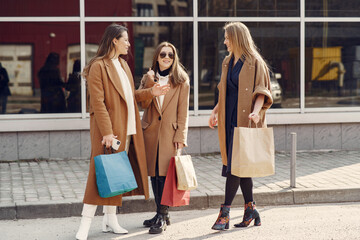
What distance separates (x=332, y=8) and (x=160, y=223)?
21.9 ft

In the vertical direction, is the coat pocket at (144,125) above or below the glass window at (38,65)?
below

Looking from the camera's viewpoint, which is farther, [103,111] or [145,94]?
[145,94]

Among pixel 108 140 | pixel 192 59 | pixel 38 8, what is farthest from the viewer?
pixel 192 59

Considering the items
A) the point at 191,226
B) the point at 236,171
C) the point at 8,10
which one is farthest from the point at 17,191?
the point at 8,10

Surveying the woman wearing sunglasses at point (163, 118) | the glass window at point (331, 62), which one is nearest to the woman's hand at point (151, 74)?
the woman wearing sunglasses at point (163, 118)

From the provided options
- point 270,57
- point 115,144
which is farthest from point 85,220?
point 270,57

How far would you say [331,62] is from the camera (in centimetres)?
1123

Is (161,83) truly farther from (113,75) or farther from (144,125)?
(113,75)

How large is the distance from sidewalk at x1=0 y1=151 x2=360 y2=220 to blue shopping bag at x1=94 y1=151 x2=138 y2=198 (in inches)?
60.2

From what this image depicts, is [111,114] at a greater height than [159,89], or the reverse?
[159,89]

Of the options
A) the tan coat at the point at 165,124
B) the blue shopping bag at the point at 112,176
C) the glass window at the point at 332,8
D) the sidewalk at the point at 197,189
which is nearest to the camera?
the blue shopping bag at the point at 112,176

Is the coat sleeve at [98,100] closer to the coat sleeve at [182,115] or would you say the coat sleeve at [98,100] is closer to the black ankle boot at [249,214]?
the coat sleeve at [182,115]

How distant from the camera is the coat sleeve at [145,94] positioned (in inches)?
229

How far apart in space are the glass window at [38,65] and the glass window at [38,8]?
18cm
